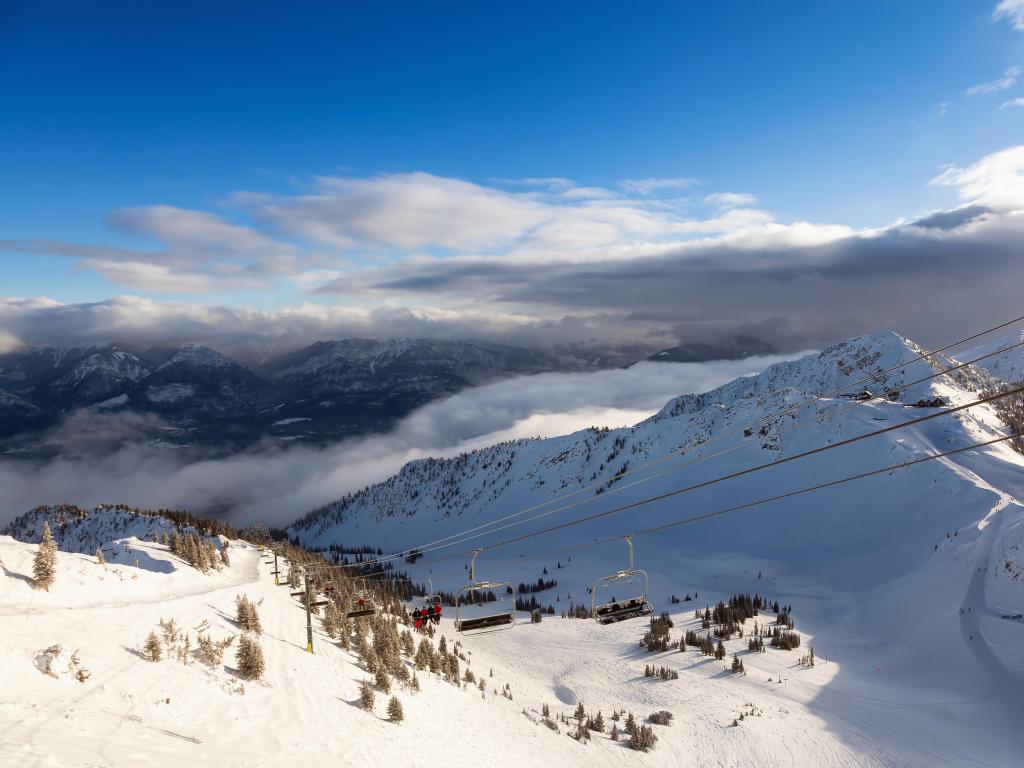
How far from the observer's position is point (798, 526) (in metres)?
150

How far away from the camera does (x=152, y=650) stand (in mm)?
34188

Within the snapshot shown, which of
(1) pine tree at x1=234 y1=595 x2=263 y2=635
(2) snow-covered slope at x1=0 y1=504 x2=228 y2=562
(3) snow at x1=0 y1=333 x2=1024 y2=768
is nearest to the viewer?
(3) snow at x1=0 y1=333 x2=1024 y2=768

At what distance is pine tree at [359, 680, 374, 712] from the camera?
39438 millimetres

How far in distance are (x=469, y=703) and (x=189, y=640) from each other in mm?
21902

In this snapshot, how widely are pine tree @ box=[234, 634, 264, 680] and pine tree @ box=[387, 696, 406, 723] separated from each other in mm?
8359

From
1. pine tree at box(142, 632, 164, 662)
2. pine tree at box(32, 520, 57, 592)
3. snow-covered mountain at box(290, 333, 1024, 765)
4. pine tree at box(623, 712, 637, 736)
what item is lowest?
snow-covered mountain at box(290, 333, 1024, 765)

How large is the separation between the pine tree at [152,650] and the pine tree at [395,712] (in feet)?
45.8

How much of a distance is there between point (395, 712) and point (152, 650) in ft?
48.4

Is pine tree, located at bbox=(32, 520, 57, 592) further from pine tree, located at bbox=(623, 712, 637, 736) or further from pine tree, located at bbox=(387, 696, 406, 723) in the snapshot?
pine tree, located at bbox=(623, 712, 637, 736)

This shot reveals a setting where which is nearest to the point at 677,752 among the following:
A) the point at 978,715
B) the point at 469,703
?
the point at 469,703


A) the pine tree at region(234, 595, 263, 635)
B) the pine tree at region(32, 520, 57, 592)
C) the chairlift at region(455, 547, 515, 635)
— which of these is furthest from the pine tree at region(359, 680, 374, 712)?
the pine tree at region(32, 520, 57, 592)

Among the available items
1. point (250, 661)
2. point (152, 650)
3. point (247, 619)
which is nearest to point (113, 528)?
point (247, 619)

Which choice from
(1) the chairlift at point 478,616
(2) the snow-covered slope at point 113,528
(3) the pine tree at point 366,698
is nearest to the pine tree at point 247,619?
(3) the pine tree at point 366,698

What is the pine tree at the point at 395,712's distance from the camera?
38500 millimetres
